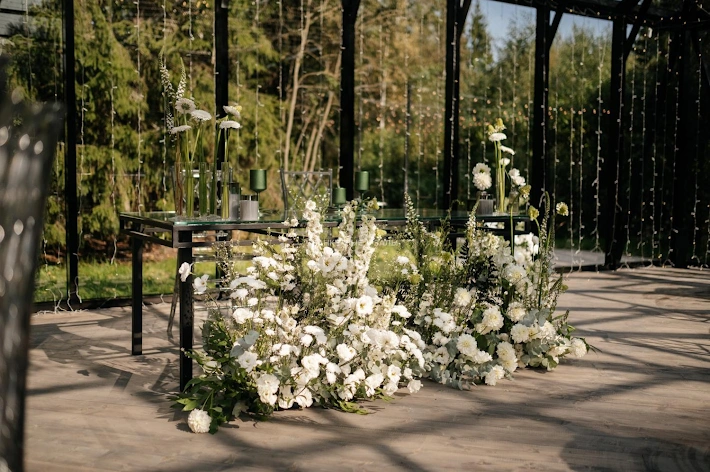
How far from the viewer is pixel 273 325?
3029 mm

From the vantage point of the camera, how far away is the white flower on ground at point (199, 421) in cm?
272

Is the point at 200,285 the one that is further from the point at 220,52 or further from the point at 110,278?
the point at 110,278

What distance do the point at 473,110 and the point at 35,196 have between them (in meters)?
8.17

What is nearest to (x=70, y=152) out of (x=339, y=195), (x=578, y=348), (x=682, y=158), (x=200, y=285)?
(x=339, y=195)

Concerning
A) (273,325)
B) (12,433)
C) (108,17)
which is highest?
(108,17)

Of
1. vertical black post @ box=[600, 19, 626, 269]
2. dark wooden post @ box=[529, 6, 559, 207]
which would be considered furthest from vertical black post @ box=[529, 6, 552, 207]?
vertical black post @ box=[600, 19, 626, 269]

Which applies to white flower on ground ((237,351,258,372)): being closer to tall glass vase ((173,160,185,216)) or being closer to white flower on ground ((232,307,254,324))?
white flower on ground ((232,307,254,324))

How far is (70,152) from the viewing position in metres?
5.28

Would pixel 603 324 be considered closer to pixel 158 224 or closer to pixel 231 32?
pixel 158 224

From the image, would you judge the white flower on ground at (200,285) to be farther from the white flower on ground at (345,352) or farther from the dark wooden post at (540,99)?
the dark wooden post at (540,99)

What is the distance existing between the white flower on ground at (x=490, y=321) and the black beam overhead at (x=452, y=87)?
2.94 metres

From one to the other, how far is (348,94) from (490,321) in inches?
118

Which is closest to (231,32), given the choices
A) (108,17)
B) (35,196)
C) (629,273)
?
(108,17)

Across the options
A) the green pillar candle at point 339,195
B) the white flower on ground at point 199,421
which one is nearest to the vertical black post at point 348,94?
the green pillar candle at point 339,195
